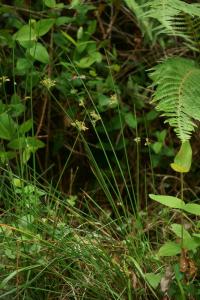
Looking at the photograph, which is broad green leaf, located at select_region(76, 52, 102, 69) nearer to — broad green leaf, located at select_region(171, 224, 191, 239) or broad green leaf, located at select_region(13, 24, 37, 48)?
broad green leaf, located at select_region(13, 24, 37, 48)

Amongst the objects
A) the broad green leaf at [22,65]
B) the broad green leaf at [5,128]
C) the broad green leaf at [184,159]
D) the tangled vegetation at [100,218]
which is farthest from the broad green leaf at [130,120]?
the broad green leaf at [184,159]

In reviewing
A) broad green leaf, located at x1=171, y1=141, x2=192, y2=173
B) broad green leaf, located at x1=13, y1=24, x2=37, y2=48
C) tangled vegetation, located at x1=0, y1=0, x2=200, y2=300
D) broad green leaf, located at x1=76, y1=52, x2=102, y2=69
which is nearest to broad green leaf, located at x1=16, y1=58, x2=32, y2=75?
tangled vegetation, located at x1=0, y1=0, x2=200, y2=300

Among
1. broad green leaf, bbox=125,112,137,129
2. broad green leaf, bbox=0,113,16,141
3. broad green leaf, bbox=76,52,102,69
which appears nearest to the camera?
broad green leaf, bbox=0,113,16,141

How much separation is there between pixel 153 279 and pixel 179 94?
433 mm

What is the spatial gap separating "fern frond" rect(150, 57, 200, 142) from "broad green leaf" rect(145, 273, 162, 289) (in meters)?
Result: 0.33

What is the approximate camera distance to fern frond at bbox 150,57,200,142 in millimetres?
1442

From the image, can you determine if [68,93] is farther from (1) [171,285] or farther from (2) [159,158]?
(1) [171,285]

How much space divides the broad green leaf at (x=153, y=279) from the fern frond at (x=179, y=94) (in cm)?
33

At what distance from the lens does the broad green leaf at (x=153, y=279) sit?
146 centimetres

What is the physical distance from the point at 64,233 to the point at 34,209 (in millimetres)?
101

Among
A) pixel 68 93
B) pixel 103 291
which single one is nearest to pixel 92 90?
pixel 68 93

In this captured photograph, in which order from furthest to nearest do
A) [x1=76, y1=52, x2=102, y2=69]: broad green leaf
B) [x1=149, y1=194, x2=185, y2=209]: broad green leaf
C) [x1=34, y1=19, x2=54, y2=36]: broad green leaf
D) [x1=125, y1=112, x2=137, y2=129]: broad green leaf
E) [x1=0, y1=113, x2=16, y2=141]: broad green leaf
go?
[x1=125, y1=112, x2=137, y2=129]: broad green leaf
[x1=76, y1=52, x2=102, y2=69]: broad green leaf
[x1=34, y1=19, x2=54, y2=36]: broad green leaf
[x1=0, y1=113, x2=16, y2=141]: broad green leaf
[x1=149, y1=194, x2=185, y2=209]: broad green leaf

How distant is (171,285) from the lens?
4.87 ft

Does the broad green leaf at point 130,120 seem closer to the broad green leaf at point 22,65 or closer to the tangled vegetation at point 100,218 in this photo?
the tangled vegetation at point 100,218
